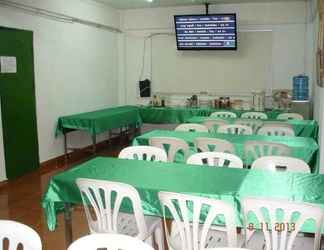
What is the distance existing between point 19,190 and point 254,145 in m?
2.87

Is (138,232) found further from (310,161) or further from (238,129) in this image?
(238,129)

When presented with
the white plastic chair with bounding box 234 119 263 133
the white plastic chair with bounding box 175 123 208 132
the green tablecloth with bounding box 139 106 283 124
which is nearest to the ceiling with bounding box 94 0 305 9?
the green tablecloth with bounding box 139 106 283 124

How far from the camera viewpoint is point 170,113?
710 centimetres

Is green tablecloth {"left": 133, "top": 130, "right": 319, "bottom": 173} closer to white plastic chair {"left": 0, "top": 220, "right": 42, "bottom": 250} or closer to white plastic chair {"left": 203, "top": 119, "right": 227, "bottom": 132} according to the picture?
white plastic chair {"left": 203, "top": 119, "right": 227, "bottom": 132}

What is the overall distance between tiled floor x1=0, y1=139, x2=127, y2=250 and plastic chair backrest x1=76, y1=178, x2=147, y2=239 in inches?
39.6

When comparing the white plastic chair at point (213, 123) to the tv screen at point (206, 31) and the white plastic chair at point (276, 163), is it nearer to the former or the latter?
the white plastic chair at point (276, 163)

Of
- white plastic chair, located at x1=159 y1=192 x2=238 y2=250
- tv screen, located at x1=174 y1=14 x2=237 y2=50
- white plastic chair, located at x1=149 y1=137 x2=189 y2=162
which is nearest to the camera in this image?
white plastic chair, located at x1=159 y1=192 x2=238 y2=250

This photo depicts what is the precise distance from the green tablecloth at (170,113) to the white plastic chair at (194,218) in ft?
15.1

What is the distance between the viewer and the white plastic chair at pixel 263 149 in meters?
3.66

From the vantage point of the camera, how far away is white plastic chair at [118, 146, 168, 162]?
131 inches

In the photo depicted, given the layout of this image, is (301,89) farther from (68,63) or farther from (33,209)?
(33,209)

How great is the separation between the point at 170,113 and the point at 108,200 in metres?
4.81
